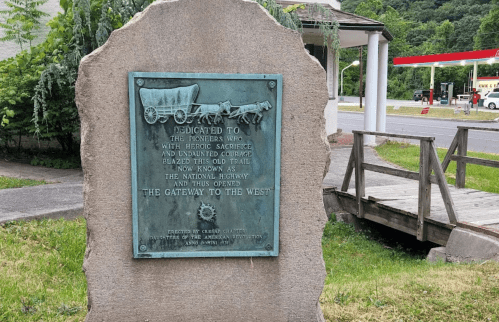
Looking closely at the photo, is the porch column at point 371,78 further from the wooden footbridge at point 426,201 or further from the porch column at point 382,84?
the wooden footbridge at point 426,201

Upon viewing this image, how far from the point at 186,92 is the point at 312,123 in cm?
83

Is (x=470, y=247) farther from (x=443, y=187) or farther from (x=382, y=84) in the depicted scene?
(x=382, y=84)

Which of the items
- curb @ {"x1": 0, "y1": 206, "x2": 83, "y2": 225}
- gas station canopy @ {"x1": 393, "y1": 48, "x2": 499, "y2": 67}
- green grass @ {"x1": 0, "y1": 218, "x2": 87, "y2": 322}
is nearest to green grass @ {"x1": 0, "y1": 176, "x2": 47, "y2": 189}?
curb @ {"x1": 0, "y1": 206, "x2": 83, "y2": 225}

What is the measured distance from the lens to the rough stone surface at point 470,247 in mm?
5377

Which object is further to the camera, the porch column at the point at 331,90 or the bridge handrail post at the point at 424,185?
the porch column at the point at 331,90

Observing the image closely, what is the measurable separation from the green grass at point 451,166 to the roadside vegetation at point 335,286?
4477mm

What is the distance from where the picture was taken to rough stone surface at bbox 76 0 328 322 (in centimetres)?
319

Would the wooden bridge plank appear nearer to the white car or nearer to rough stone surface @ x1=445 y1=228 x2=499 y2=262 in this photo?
rough stone surface @ x1=445 y1=228 x2=499 y2=262

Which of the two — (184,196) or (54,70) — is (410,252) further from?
(54,70)

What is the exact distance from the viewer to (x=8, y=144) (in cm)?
1192

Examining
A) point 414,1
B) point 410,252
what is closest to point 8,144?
point 410,252

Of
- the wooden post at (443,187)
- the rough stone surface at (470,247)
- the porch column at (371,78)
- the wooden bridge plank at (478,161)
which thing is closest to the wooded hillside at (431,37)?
the porch column at (371,78)

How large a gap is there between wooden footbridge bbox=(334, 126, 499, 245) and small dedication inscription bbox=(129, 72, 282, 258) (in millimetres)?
3422

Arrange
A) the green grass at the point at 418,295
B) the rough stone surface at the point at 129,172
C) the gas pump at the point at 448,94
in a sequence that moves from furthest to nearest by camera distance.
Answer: the gas pump at the point at 448,94
the green grass at the point at 418,295
the rough stone surface at the point at 129,172
